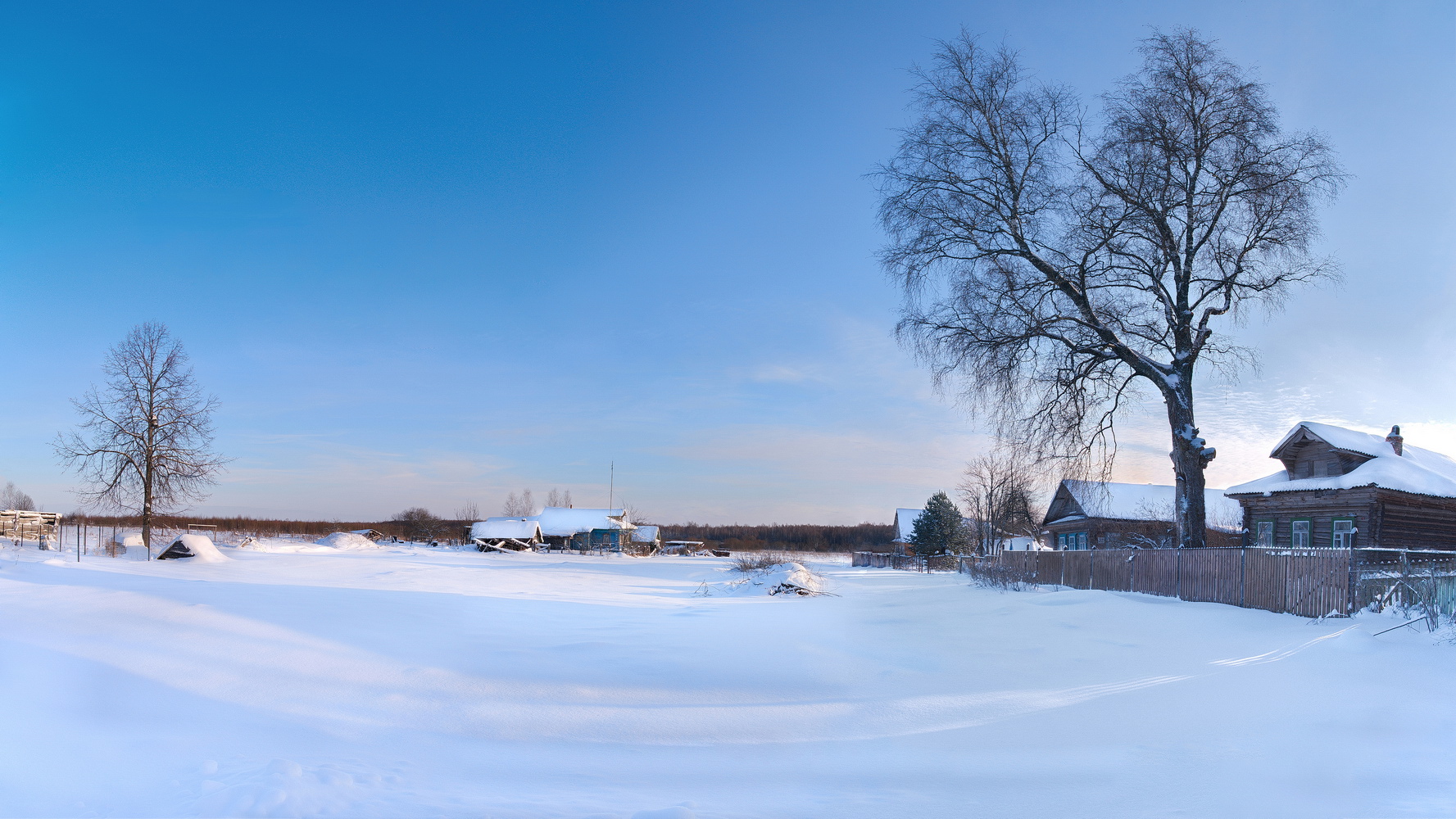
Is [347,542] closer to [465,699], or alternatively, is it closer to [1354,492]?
[465,699]

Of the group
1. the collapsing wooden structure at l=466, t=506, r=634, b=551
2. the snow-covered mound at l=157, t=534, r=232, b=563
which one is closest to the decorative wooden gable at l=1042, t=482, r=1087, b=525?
the collapsing wooden structure at l=466, t=506, r=634, b=551

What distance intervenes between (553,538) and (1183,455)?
64.3 meters

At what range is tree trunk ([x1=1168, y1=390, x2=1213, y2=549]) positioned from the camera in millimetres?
16781

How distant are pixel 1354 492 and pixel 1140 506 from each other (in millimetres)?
17596

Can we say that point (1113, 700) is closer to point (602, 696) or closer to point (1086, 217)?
point (602, 696)

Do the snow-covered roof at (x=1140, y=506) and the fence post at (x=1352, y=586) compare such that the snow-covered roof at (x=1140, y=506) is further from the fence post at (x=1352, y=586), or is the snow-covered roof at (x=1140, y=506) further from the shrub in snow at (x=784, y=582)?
the fence post at (x=1352, y=586)

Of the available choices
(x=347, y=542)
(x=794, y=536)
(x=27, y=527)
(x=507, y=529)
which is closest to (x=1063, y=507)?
(x=347, y=542)

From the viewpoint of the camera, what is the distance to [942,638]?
1077 cm

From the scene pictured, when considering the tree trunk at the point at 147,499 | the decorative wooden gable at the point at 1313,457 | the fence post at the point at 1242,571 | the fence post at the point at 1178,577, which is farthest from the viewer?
the tree trunk at the point at 147,499

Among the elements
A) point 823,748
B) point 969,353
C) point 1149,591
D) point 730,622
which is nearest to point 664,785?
point 823,748

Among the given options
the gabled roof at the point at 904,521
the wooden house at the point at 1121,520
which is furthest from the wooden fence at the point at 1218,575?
the gabled roof at the point at 904,521

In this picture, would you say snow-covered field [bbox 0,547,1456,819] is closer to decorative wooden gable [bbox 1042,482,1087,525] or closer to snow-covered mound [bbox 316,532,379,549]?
decorative wooden gable [bbox 1042,482,1087,525]

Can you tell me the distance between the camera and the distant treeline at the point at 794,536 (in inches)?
4225

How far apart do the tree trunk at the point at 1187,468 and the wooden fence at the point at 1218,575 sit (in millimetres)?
778
